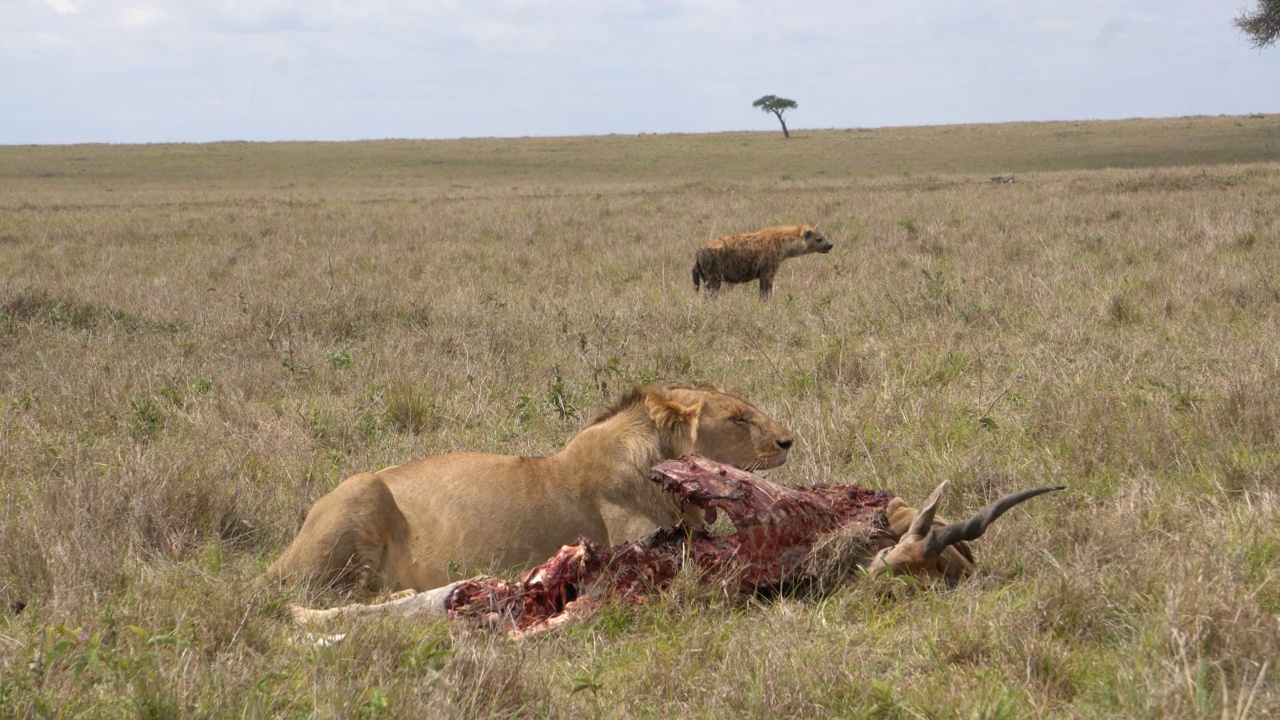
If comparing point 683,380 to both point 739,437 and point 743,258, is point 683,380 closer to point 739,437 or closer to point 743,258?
point 739,437

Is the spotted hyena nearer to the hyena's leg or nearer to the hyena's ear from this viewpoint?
the hyena's leg

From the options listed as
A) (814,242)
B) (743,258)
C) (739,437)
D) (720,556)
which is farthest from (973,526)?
(814,242)

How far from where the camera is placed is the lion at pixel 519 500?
4.47m

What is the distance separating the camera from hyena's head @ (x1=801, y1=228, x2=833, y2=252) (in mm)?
15828

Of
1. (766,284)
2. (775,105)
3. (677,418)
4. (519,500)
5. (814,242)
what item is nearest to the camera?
(519,500)

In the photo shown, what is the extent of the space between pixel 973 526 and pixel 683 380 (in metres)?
4.50

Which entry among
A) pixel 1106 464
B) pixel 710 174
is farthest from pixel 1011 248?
pixel 710 174

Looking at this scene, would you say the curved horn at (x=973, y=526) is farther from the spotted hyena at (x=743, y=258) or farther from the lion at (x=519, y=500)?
the spotted hyena at (x=743, y=258)

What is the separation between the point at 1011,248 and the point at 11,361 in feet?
36.0

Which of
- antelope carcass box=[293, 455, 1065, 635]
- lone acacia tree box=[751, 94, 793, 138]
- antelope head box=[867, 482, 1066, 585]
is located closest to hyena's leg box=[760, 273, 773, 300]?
antelope carcass box=[293, 455, 1065, 635]

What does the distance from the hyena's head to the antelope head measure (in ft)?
38.5

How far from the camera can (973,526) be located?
3.86 metres

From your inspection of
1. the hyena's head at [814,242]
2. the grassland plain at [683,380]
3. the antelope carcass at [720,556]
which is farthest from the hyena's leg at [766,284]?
the antelope carcass at [720,556]

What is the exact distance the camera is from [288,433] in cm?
648
